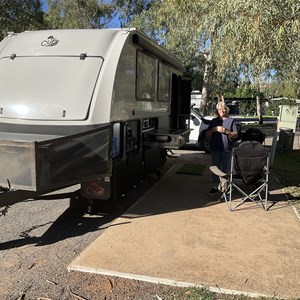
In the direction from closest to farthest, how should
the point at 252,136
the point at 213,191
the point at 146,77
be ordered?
1. the point at 146,77
2. the point at 213,191
3. the point at 252,136

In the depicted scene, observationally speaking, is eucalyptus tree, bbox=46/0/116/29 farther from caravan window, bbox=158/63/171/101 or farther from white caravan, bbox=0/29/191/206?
white caravan, bbox=0/29/191/206

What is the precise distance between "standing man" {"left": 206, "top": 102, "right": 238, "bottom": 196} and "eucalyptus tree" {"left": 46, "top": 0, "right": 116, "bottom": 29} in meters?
20.4

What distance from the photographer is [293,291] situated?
361cm

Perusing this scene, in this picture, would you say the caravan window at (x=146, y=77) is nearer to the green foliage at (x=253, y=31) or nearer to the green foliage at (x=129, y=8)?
the green foliage at (x=253, y=31)

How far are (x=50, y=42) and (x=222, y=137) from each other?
329 cm

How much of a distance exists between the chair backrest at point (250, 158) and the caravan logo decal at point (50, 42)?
3.30 metres

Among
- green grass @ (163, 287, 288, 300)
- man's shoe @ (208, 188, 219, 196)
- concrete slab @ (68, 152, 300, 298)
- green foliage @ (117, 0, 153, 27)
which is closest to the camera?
green grass @ (163, 287, 288, 300)

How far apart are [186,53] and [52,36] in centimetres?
1283

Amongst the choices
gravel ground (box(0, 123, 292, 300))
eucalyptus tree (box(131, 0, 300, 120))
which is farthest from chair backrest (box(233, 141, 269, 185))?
gravel ground (box(0, 123, 292, 300))

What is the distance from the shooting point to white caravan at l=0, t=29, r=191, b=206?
4.28 m

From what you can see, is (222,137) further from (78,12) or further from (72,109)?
(78,12)

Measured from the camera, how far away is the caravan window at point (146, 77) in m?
6.34

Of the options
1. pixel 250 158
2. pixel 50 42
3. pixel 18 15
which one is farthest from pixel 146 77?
pixel 18 15

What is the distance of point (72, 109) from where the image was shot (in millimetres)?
5176
